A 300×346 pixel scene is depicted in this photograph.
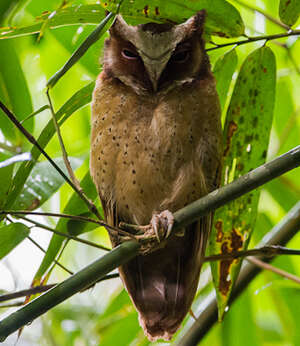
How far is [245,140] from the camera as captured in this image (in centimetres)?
156

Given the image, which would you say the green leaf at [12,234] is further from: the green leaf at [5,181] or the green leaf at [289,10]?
the green leaf at [289,10]

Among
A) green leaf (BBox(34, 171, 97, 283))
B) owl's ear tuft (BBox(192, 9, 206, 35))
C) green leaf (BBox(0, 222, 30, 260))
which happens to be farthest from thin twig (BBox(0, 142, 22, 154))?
owl's ear tuft (BBox(192, 9, 206, 35))

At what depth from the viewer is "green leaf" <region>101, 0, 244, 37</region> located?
1391mm

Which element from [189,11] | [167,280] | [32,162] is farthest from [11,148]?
[167,280]

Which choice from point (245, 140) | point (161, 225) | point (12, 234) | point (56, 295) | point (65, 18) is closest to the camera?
point (56, 295)

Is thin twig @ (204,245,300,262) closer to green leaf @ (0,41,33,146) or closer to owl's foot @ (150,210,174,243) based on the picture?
owl's foot @ (150,210,174,243)

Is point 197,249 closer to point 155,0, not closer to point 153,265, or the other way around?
point 153,265

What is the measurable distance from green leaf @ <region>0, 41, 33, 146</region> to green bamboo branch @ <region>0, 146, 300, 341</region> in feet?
2.04

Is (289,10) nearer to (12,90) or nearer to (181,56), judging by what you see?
(181,56)

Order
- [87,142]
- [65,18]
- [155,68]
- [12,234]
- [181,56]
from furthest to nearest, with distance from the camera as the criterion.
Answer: [87,142], [181,56], [155,68], [65,18], [12,234]

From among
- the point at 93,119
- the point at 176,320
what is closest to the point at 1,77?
the point at 93,119

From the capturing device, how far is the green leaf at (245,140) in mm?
1525

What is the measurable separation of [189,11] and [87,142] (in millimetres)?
807

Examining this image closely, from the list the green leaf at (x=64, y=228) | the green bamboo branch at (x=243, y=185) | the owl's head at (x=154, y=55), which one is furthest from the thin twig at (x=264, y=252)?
the owl's head at (x=154, y=55)
